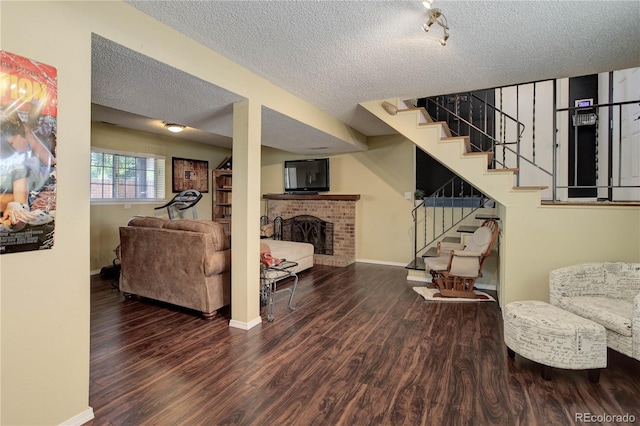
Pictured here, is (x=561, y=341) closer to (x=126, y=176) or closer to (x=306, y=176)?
(x=306, y=176)

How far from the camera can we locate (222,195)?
7160mm

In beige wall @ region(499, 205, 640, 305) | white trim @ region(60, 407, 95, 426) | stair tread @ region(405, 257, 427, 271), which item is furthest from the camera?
stair tread @ region(405, 257, 427, 271)

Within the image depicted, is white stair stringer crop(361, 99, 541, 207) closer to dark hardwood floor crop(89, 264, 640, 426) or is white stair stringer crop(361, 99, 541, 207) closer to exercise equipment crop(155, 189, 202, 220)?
dark hardwood floor crop(89, 264, 640, 426)

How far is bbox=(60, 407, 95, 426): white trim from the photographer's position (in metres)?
1.71

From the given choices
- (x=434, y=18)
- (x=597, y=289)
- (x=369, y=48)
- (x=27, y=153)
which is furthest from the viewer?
(x=597, y=289)

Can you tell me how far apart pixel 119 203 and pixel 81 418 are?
4.42 meters

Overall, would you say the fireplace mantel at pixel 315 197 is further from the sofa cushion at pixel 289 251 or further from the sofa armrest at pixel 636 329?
the sofa armrest at pixel 636 329

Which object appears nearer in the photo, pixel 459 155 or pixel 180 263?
pixel 180 263

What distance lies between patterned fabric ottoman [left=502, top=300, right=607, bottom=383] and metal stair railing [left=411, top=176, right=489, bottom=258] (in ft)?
9.28

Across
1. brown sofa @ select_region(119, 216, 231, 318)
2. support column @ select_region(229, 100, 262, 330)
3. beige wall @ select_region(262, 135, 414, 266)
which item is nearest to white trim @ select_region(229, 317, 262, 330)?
support column @ select_region(229, 100, 262, 330)

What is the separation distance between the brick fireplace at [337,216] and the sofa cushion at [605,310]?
3.75 meters

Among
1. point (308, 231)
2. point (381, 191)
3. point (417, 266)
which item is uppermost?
point (381, 191)

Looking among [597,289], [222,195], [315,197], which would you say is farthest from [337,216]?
[597,289]

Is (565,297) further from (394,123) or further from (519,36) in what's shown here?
(394,123)
